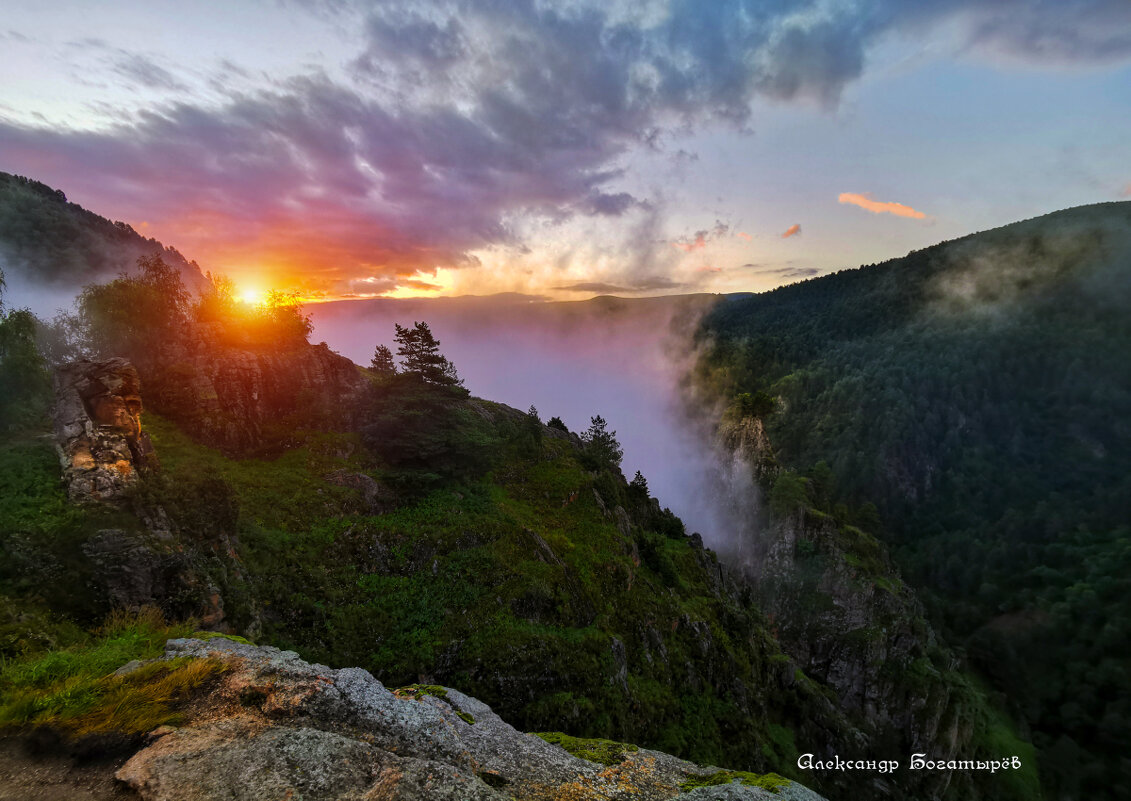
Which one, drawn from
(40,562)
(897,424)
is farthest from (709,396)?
(40,562)

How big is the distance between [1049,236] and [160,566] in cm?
28548

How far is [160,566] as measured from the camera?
12898 millimetres

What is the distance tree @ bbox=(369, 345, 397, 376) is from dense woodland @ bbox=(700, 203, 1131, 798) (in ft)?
208

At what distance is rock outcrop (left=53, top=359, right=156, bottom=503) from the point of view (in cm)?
1429

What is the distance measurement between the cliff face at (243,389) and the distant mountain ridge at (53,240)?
59603 mm

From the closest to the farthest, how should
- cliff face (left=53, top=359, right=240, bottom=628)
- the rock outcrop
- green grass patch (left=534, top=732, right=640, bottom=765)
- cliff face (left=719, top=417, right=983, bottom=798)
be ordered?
green grass patch (left=534, top=732, right=640, bottom=765), cliff face (left=53, top=359, right=240, bottom=628), the rock outcrop, cliff face (left=719, top=417, right=983, bottom=798)

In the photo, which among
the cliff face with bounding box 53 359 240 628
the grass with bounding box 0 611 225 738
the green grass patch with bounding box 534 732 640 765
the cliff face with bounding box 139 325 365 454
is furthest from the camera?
the cliff face with bounding box 139 325 365 454

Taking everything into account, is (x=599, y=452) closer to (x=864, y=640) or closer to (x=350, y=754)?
(x=350, y=754)

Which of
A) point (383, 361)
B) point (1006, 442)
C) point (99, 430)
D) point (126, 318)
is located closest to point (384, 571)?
point (99, 430)

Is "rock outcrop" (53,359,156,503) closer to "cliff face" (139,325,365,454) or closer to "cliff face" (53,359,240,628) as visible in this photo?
"cliff face" (53,359,240,628)

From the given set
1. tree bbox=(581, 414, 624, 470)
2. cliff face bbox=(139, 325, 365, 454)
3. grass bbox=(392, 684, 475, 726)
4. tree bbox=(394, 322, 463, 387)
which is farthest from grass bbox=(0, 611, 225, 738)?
tree bbox=(581, 414, 624, 470)

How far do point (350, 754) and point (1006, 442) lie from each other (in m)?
195

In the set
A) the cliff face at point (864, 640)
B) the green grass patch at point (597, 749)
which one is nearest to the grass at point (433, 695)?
the green grass patch at point (597, 749)

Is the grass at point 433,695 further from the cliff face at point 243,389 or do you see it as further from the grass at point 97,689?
the cliff face at point 243,389
